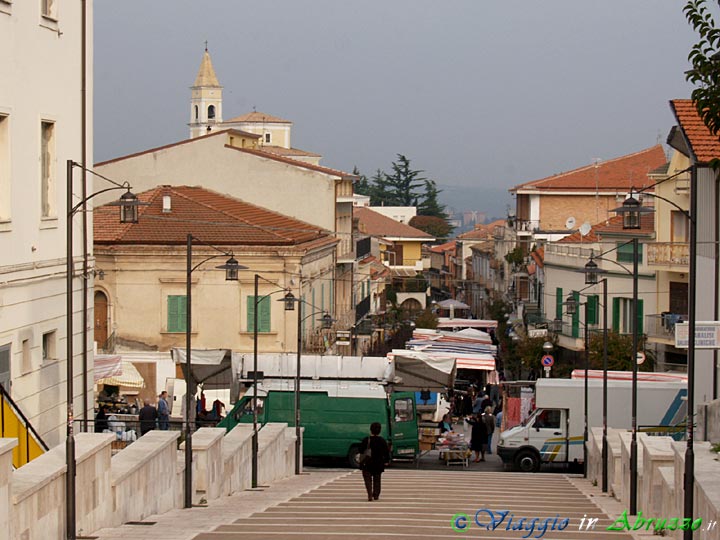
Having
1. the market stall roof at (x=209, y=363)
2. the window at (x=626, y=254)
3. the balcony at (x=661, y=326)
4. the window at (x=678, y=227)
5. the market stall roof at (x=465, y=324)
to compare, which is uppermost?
the window at (x=678, y=227)

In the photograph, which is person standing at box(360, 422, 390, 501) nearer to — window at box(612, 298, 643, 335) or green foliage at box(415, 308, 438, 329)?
window at box(612, 298, 643, 335)

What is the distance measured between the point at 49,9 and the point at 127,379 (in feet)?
53.7

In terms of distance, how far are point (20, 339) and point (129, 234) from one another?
2188 centimetres

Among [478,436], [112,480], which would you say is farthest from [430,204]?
[112,480]

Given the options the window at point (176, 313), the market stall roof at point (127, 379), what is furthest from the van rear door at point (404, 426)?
the window at point (176, 313)

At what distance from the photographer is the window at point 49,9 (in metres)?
21.8

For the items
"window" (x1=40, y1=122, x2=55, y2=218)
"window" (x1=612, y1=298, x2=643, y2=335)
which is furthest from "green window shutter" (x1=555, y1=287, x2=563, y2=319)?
"window" (x1=40, y1=122, x2=55, y2=218)

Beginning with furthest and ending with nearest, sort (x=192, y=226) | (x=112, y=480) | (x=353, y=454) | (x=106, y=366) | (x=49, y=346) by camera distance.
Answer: (x=192, y=226), (x=106, y=366), (x=353, y=454), (x=49, y=346), (x=112, y=480)

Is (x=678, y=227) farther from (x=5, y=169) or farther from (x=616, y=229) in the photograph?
(x=5, y=169)

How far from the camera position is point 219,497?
62.7 ft

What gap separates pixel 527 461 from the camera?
30.9 metres

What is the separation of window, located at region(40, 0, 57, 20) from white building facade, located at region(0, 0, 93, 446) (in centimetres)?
2

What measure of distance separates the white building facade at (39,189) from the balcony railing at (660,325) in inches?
953

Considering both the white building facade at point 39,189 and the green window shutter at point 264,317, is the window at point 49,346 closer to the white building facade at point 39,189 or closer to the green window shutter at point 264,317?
the white building facade at point 39,189
